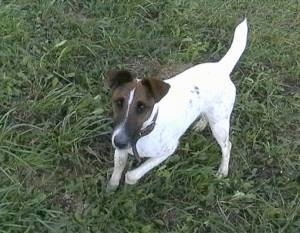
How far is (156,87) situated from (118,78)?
0.75 ft

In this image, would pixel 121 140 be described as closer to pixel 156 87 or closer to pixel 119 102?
pixel 119 102

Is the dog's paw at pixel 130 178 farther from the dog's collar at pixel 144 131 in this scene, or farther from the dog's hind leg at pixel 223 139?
the dog's hind leg at pixel 223 139

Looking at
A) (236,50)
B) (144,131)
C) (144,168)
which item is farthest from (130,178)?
(236,50)

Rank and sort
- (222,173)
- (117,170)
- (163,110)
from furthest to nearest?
(222,173)
(117,170)
(163,110)

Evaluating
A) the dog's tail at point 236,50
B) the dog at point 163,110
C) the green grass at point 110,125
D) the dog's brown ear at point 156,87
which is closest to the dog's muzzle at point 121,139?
the dog at point 163,110

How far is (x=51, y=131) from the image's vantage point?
4203 mm

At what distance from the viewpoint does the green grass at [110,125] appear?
12.9 feet

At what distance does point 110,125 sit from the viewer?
4320mm

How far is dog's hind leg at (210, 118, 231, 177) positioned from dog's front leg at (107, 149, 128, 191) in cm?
65

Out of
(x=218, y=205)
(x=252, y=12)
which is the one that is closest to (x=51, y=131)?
(x=218, y=205)

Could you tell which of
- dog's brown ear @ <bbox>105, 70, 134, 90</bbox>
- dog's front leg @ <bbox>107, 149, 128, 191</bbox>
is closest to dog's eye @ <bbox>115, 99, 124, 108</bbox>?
dog's brown ear @ <bbox>105, 70, 134, 90</bbox>

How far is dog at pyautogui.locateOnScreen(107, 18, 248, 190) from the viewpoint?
339 cm

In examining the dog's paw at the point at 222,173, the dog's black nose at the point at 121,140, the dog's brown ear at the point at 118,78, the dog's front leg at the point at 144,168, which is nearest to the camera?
the dog's black nose at the point at 121,140

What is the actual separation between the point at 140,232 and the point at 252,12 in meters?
2.76
